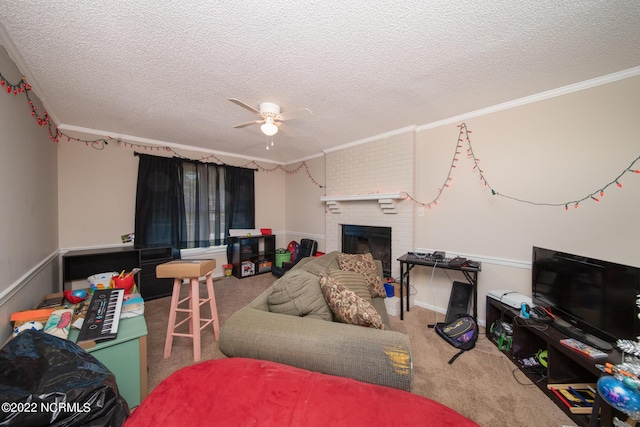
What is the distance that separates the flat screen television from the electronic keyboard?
3.18 metres

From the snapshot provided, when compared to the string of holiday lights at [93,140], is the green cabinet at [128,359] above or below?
below

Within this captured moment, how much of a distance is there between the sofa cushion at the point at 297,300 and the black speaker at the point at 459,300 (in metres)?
1.84

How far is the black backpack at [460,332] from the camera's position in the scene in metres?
2.18

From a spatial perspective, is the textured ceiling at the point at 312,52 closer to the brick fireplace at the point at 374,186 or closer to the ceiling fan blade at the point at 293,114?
the ceiling fan blade at the point at 293,114

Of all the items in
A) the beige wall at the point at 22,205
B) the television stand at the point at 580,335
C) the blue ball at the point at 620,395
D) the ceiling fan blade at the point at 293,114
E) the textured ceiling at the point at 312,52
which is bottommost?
the television stand at the point at 580,335

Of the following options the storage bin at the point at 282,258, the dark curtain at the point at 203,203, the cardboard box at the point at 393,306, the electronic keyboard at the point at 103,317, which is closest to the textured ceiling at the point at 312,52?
Result: the dark curtain at the point at 203,203

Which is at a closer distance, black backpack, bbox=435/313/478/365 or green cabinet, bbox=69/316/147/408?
green cabinet, bbox=69/316/147/408

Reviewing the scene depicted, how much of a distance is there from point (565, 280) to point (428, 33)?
7.02ft

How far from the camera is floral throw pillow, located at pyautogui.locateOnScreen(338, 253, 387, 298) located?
7.65ft

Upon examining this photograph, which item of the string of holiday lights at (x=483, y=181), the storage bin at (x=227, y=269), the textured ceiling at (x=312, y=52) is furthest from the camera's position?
the storage bin at (x=227, y=269)

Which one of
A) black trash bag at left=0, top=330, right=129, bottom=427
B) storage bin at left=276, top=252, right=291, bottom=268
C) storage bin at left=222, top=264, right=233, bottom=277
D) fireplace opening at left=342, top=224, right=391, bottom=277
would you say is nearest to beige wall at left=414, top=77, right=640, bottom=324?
fireplace opening at left=342, top=224, right=391, bottom=277

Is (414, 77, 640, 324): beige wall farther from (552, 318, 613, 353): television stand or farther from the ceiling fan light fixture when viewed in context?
the ceiling fan light fixture

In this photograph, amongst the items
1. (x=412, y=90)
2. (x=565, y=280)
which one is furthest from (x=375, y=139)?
(x=565, y=280)

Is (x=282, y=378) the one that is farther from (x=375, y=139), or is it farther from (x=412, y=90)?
(x=375, y=139)
